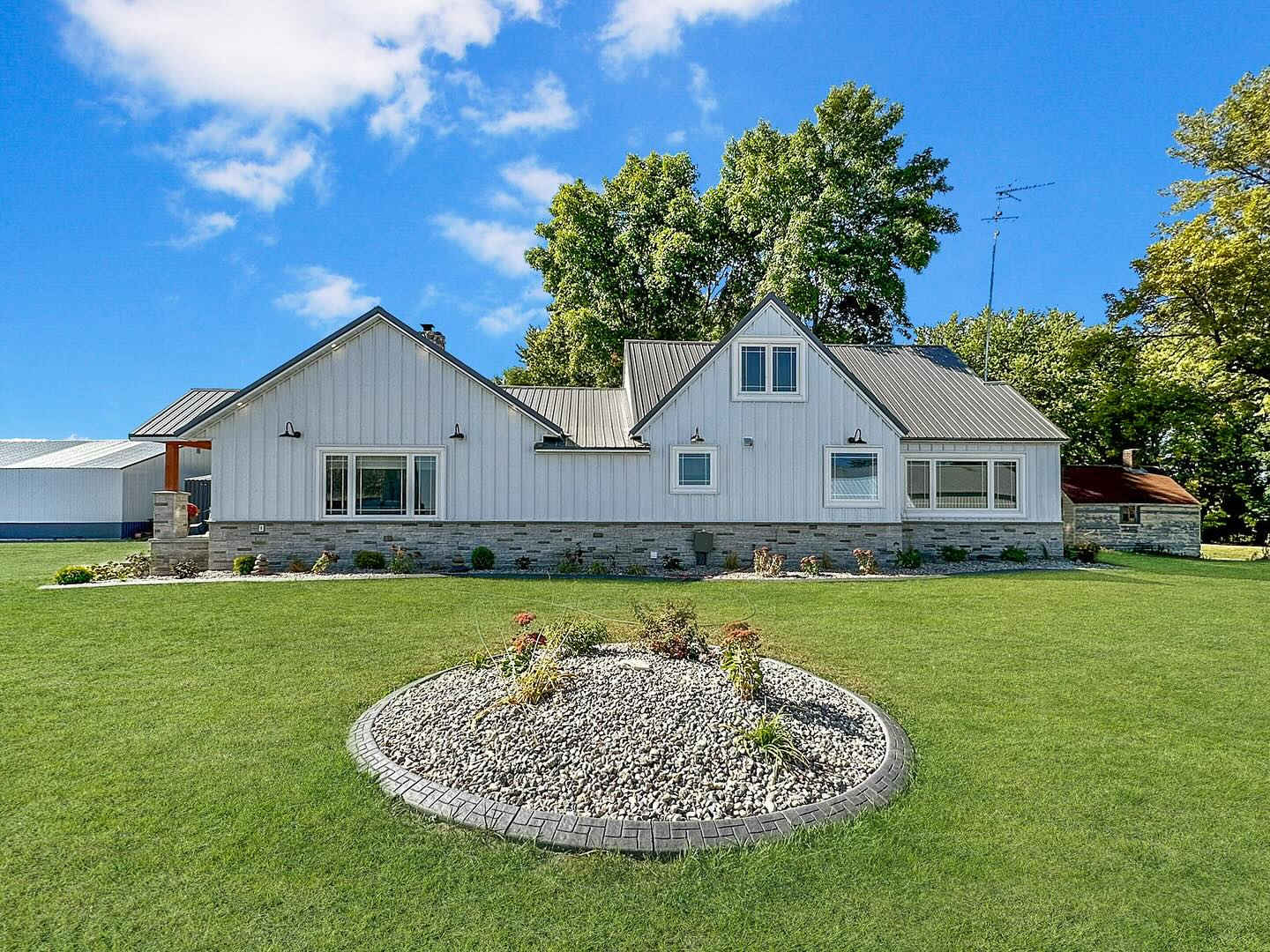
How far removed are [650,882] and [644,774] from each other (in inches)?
32.0

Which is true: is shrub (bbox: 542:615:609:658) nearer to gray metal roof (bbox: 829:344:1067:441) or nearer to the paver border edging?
the paver border edging

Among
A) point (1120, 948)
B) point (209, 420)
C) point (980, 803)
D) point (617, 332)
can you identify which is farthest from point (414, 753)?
point (617, 332)

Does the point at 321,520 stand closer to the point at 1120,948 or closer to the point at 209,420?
the point at 209,420

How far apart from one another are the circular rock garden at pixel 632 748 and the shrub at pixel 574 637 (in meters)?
0.18

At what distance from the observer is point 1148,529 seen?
19.0 meters

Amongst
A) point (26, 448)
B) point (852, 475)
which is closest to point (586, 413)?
point (852, 475)

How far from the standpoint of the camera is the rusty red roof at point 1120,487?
1894 cm

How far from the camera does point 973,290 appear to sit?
22.2 meters

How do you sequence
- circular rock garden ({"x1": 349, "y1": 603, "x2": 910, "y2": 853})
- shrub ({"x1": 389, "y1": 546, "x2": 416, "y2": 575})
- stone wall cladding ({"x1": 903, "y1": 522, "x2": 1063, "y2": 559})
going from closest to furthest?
circular rock garden ({"x1": 349, "y1": 603, "x2": 910, "y2": 853}) → shrub ({"x1": 389, "y1": 546, "x2": 416, "y2": 575}) → stone wall cladding ({"x1": 903, "y1": 522, "x2": 1063, "y2": 559})

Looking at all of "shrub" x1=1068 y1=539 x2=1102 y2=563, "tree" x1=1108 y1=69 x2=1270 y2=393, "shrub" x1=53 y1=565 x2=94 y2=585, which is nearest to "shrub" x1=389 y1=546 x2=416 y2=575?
"shrub" x1=53 y1=565 x2=94 y2=585

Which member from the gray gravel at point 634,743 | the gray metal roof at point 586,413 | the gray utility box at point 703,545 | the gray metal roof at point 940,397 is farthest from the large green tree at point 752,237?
the gray gravel at point 634,743

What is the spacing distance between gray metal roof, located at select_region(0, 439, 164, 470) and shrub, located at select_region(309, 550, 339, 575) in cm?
1496

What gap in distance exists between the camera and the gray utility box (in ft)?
48.1

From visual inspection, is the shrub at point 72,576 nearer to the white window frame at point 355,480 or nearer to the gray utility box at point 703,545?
the white window frame at point 355,480
